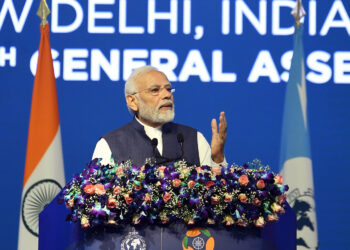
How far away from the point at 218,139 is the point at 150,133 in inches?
22.6

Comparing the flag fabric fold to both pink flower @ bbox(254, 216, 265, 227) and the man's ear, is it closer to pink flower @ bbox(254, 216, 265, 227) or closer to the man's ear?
the man's ear

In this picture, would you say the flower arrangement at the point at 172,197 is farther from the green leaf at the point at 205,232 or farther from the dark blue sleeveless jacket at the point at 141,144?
the dark blue sleeveless jacket at the point at 141,144

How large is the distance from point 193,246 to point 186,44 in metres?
3.09

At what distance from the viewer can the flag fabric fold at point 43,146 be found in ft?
15.6

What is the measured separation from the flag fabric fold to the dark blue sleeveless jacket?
1.53 meters

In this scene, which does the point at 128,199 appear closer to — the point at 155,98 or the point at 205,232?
the point at 205,232

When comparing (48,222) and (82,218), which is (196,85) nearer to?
(48,222)

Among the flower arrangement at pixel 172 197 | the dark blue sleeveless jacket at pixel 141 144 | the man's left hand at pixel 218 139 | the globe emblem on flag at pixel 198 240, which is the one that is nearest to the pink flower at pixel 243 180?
the flower arrangement at pixel 172 197

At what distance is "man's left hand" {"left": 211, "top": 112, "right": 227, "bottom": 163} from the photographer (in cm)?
292

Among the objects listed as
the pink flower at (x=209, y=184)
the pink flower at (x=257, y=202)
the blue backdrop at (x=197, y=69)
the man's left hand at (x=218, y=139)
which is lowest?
the pink flower at (x=257, y=202)

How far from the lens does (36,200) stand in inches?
187

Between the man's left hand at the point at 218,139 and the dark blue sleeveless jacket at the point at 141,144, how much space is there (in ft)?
0.85

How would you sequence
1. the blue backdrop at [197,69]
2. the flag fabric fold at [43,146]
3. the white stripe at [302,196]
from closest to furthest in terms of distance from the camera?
the white stripe at [302,196] < the flag fabric fold at [43,146] < the blue backdrop at [197,69]

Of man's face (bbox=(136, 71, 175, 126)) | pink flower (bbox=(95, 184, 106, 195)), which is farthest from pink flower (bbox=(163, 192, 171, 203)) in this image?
man's face (bbox=(136, 71, 175, 126))
